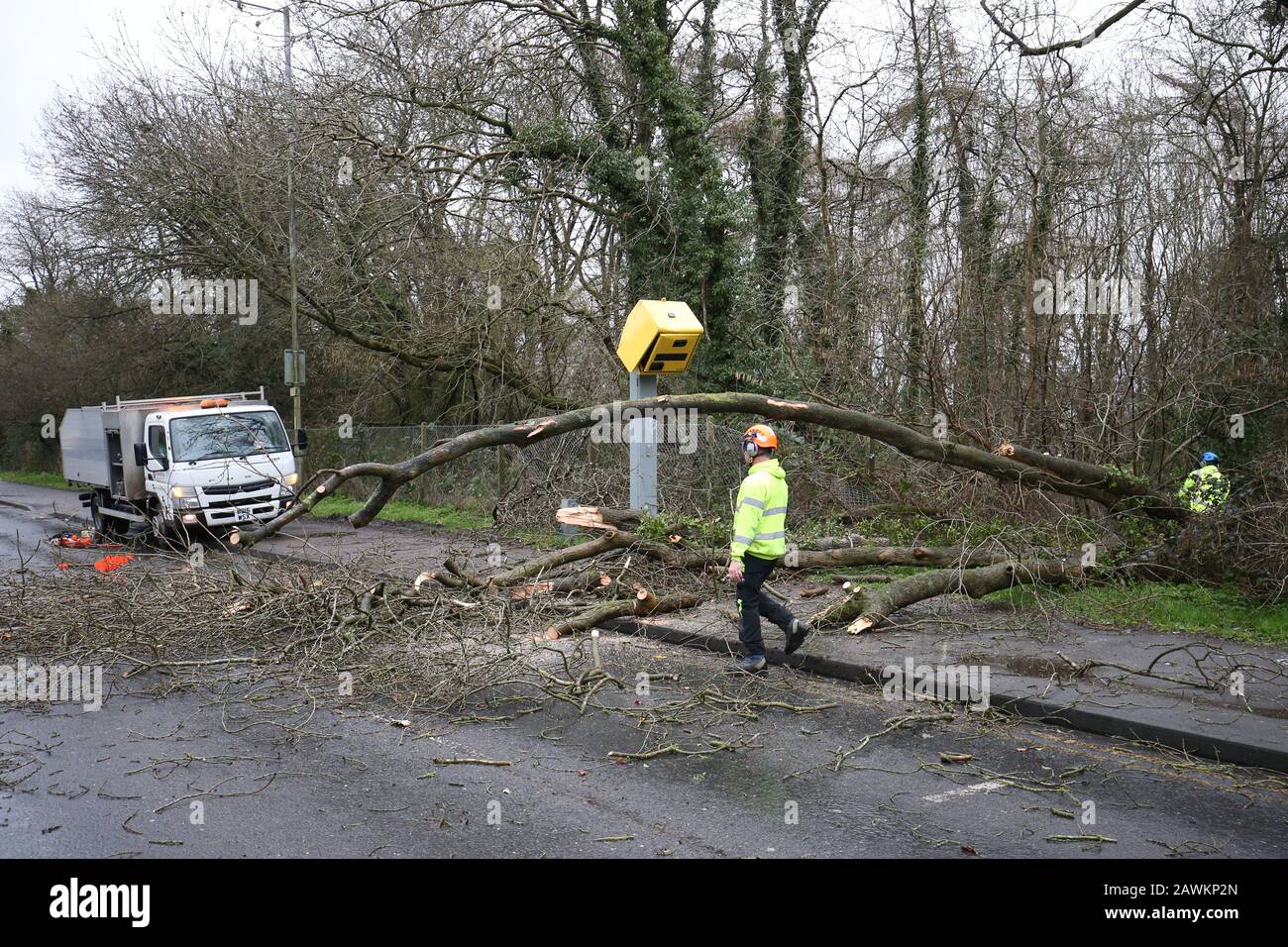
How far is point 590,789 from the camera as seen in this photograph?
210 inches

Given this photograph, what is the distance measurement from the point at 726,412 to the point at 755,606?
200 centimetres

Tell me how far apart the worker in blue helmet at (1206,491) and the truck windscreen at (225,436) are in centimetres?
1333

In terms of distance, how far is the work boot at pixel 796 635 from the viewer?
780 centimetres

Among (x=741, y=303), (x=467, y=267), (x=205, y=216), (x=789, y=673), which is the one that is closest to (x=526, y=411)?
(x=467, y=267)

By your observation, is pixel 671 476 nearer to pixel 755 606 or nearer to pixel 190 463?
pixel 755 606

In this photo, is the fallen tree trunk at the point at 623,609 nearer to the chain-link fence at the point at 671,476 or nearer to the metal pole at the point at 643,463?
the metal pole at the point at 643,463

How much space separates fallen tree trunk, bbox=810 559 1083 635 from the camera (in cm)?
872

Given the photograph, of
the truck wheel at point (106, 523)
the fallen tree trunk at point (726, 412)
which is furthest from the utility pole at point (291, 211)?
the fallen tree trunk at point (726, 412)

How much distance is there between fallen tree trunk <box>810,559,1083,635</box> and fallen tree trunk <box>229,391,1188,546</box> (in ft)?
3.18

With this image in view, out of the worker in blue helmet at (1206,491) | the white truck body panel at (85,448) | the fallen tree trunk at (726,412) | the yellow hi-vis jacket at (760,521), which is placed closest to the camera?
the yellow hi-vis jacket at (760,521)

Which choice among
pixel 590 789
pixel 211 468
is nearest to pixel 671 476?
pixel 211 468

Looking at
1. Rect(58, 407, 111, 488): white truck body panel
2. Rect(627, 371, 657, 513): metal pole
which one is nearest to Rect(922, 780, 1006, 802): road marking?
Rect(627, 371, 657, 513): metal pole

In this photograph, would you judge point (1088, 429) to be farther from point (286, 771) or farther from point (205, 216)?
point (205, 216)
